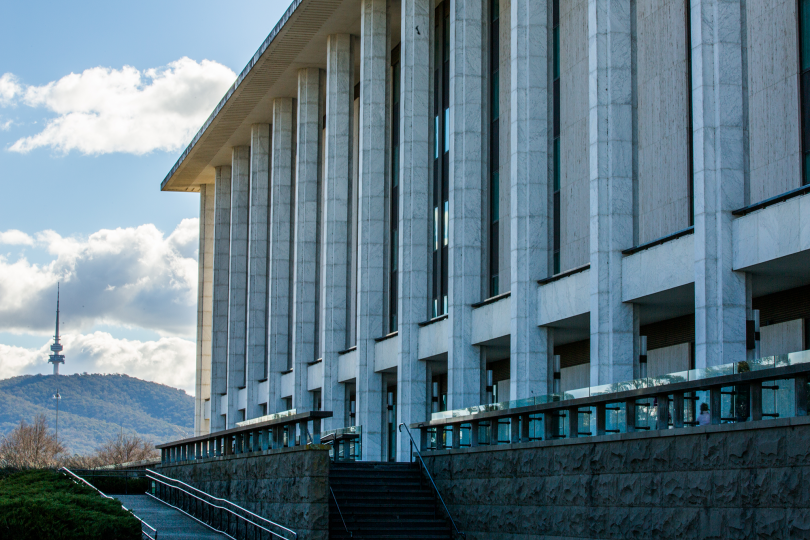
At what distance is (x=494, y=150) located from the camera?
114ft

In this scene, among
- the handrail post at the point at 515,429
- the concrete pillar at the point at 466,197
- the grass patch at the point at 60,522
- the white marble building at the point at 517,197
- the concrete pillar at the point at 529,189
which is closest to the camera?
the grass patch at the point at 60,522

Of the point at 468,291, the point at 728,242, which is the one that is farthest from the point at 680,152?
the point at 468,291

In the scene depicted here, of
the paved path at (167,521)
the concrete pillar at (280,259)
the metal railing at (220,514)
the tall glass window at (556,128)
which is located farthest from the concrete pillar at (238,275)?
the tall glass window at (556,128)

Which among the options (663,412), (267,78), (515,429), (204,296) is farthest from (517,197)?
(204,296)

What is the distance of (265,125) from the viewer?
5666 cm

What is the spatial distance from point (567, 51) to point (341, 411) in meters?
18.9

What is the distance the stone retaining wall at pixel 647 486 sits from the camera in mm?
14375

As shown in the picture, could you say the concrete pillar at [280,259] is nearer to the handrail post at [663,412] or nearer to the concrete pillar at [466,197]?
the concrete pillar at [466,197]

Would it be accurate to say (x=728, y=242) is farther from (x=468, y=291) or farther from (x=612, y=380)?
(x=468, y=291)

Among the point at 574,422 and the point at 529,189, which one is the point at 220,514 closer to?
the point at 574,422

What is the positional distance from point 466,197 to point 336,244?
1222 centimetres

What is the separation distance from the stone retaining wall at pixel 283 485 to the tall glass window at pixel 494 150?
→ 11060mm

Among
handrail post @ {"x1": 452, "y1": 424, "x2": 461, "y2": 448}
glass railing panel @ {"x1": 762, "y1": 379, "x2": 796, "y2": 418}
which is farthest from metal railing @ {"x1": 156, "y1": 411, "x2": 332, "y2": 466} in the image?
glass railing panel @ {"x1": 762, "y1": 379, "x2": 796, "y2": 418}

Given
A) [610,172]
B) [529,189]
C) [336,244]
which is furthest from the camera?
[336,244]
